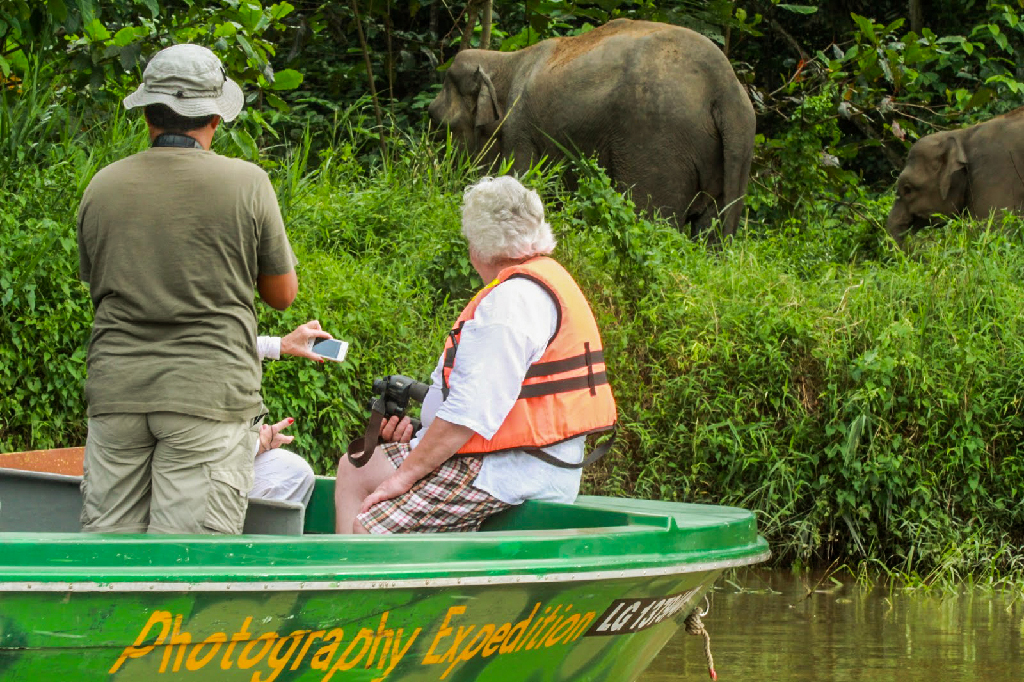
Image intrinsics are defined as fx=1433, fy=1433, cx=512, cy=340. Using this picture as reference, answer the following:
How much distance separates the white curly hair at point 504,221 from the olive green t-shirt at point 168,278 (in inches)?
26.5

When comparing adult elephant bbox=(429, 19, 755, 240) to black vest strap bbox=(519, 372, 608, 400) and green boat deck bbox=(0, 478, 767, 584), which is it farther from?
green boat deck bbox=(0, 478, 767, 584)

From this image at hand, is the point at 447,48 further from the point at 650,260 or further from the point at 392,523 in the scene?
the point at 392,523

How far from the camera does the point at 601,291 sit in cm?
798

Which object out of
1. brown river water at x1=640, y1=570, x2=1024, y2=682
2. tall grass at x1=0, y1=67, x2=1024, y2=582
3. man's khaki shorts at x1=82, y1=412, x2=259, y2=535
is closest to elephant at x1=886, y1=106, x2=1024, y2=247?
tall grass at x1=0, y1=67, x2=1024, y2=582

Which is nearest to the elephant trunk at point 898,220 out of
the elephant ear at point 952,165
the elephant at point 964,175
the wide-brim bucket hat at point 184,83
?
the elephant at point 964,175

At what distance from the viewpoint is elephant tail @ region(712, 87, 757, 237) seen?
10.7m

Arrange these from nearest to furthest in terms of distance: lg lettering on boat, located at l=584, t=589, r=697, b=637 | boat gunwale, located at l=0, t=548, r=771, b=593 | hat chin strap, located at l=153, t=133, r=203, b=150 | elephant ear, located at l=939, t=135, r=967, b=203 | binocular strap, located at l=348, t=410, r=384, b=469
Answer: boat gunwale, located at l=0, t=548, r=771, b=593 → hat chin strap, located at l=153, t=133, r=203, b=150 → lg lettering on boat, located at l=584, t=589, r=697, b=637 → binocular strap, located at l=348, t=410, r=384, b=469 → elephant ear, located at l=939, t=135, r=967, b=203

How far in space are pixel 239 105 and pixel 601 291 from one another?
4.51 m

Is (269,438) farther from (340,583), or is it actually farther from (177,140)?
(340,583)

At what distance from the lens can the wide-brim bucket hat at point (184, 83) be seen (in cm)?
350

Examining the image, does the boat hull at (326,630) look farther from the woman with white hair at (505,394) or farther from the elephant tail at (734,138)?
the elephant tail at (734,138)

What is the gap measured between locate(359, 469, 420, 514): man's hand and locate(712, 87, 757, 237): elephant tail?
703 centimetres

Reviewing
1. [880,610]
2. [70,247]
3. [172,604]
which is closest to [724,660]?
[880,610]

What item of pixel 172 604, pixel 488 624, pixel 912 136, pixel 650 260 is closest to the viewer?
pixel 172 604
